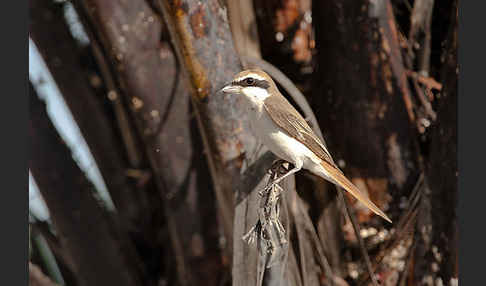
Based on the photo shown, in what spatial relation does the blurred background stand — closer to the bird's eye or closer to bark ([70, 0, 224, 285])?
bark ([70, 0, 224, 285])

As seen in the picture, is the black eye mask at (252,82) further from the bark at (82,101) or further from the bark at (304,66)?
the bark at (82,101)

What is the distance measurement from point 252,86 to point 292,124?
72 millimetres

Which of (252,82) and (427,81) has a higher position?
(252,82)

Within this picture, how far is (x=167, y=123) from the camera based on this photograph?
3.64ft

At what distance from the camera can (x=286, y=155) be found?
2.59 feet

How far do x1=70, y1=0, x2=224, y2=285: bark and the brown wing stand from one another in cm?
36

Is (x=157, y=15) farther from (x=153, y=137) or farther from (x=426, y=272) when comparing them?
(x=426, y=272)

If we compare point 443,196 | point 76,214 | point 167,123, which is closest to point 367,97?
point 443,196

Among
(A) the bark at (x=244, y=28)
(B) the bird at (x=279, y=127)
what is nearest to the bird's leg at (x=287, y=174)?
(B) the bird at (x=279, y=127)

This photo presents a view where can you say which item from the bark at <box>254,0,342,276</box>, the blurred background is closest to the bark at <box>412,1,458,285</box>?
the blurred background

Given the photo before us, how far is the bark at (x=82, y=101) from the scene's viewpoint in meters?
1.17

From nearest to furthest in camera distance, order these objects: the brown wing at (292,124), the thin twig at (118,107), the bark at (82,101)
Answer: the brown wing at (292,124), the bark at (82,101), the thin twig at (118,107)

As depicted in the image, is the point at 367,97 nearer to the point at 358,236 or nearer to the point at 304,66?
the point at 304,66

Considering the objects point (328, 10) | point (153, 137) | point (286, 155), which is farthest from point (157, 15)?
point (286, 155)
